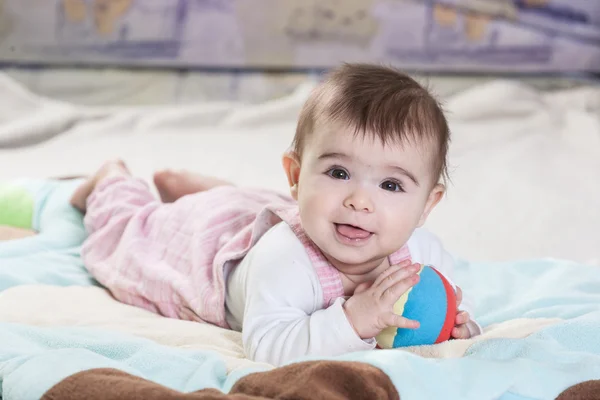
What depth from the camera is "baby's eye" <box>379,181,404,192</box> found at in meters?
1.04

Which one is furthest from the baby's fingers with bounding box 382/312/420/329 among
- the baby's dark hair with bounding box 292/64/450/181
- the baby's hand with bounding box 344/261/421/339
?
the baby's dark hair with bounding box 292/64/450/181

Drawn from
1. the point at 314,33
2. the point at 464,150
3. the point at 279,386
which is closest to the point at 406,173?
the point at 279,386

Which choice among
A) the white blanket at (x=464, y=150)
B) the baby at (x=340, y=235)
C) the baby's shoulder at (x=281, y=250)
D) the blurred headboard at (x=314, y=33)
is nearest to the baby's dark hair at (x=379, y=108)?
the baby at (x=340, y=235)

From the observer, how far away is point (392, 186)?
104 cm

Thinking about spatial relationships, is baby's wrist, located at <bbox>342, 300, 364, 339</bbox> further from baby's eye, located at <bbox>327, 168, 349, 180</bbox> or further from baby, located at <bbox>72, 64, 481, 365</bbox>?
baby's eye, located at <bbox>327, 168, 349, 180</bbox>

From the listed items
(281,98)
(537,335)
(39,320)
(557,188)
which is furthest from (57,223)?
(281,98)

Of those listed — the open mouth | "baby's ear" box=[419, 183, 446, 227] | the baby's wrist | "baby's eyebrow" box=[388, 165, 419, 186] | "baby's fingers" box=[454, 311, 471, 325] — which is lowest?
"baby's fingers" box=[454, 311, 471, 325]

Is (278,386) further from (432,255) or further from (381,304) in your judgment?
(432,255)

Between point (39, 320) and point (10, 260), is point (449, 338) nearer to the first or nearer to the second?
point (39, 320)

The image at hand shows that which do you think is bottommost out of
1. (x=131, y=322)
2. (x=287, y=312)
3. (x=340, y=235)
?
(x=131, y=322)

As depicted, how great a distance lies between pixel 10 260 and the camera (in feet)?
4.47

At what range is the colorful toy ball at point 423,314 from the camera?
1.03m

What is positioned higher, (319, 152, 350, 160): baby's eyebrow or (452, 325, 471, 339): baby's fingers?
(319, 152, 350, 160): baby's eyebrow

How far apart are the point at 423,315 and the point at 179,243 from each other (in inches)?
18.9
